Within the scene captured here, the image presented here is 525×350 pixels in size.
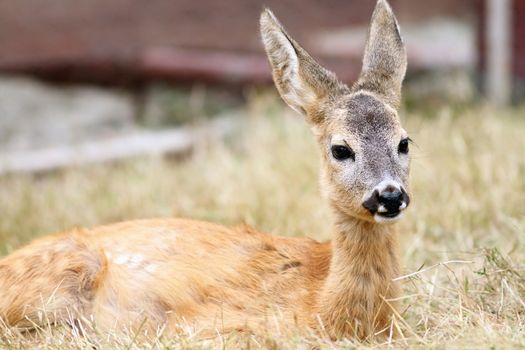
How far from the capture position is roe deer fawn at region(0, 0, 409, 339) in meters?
4.41

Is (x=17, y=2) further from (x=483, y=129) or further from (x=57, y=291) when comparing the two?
(x=57, y=291)

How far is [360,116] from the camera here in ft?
15.1

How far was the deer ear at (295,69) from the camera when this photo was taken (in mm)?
4820

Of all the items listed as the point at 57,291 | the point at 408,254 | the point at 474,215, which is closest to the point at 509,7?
the point at 474,215

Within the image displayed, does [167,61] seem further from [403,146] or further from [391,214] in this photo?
[391,214]

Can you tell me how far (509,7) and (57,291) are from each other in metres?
6.64

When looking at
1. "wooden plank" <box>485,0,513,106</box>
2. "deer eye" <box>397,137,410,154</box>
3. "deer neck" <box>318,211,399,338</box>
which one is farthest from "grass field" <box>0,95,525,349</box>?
"wooden plank" <box>485,0,513,106</box>

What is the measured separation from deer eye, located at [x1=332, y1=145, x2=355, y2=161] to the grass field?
1.95ft

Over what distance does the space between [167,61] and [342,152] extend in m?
5.34

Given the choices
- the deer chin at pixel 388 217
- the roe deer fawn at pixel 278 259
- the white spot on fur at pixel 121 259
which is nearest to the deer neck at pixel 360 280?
the roe deer fawn at pixel 278 259

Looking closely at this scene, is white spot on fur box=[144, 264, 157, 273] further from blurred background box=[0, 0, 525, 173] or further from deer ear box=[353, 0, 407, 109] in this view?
blurred background box=[0, 0, 525, 173]

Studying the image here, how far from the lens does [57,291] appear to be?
15.1ft

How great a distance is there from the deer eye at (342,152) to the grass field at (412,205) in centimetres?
59

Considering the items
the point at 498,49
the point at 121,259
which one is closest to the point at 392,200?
the point at 121,259
